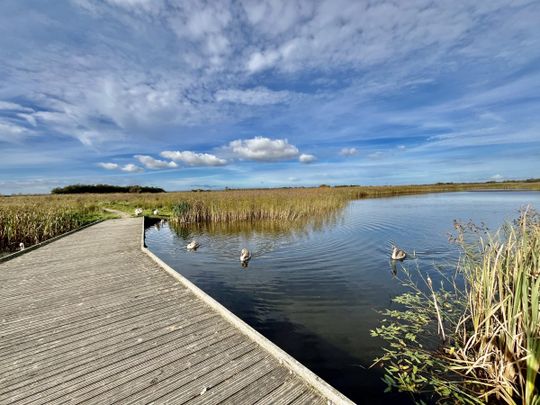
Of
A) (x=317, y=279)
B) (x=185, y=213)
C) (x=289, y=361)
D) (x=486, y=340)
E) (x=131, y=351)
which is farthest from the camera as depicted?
(x=185, y=213)

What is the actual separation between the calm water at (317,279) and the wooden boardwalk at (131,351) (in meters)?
1.13

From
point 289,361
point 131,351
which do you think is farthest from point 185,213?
point 289,361

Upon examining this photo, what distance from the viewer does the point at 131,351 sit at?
3.30 metres

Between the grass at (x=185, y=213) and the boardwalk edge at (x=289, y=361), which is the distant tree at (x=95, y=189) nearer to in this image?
the grass at (x=185, y=213)

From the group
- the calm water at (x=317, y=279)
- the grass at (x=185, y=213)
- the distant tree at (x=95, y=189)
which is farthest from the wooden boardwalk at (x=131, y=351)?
the distant tree at (x=95, y=189)

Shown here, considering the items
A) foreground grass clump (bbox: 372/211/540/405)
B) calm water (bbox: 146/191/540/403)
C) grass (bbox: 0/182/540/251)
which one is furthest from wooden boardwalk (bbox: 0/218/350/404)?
grass (bbox: 0/182/540/251)

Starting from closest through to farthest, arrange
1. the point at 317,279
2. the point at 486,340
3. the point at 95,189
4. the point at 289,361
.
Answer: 1. the point at 289,361
2. the point at 486,340
3. the point at 317,279
4. the point at 95,189

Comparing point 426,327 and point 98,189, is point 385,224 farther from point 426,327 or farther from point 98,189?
point 98,189

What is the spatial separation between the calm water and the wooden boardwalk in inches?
44.4

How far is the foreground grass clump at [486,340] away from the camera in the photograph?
2.59 metres

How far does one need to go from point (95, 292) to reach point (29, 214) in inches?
448

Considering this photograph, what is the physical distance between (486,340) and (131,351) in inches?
169

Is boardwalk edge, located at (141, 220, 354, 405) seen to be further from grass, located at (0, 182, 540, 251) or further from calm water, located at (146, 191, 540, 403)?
grass, located at (0, 182, 540, 251)

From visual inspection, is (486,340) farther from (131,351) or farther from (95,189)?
(95,189)
